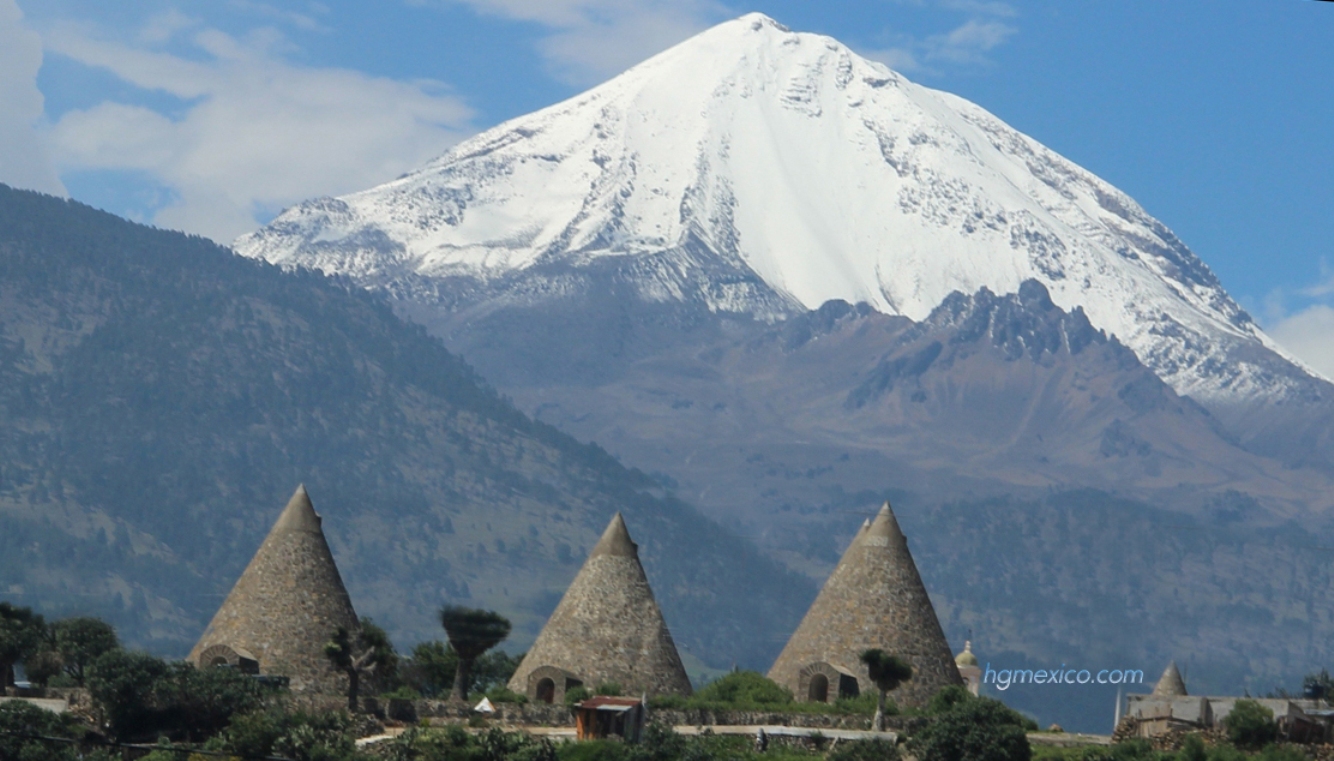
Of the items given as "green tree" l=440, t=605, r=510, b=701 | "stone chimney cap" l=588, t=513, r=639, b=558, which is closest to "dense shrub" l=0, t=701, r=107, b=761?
"green tree" l=440, t=605, r=510, b=701

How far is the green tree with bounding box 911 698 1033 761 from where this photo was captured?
53219 mm

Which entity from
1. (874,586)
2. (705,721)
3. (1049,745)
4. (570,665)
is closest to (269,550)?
(570,665)

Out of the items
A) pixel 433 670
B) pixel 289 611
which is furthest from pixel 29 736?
pixel 433 670

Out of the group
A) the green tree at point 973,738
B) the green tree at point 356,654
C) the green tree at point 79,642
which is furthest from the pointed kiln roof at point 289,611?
the green tree at point 973,738

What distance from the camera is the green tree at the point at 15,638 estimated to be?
6284cm

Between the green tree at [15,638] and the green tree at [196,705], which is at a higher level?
the green tree at [15,638]

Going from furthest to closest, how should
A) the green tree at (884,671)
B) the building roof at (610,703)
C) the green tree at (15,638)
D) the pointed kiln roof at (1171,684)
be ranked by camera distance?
the pointed kiln roof at (1171,684)
the green tree at (15,638)
the green tree at (884,671)
the building roof at (610,703)

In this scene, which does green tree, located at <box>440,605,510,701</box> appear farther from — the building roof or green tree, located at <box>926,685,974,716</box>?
green tree, located at <box>926,685,974,716</box>

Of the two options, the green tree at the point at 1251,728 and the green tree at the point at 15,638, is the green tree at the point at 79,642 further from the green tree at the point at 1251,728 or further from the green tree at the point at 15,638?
the green tree at the point at 1251,728

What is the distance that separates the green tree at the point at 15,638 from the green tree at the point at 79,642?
0.59 meters

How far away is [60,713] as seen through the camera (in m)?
55.0

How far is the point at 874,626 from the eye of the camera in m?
64.9

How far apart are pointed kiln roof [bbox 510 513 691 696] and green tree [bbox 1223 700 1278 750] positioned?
14.4m

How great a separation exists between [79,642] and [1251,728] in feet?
103
